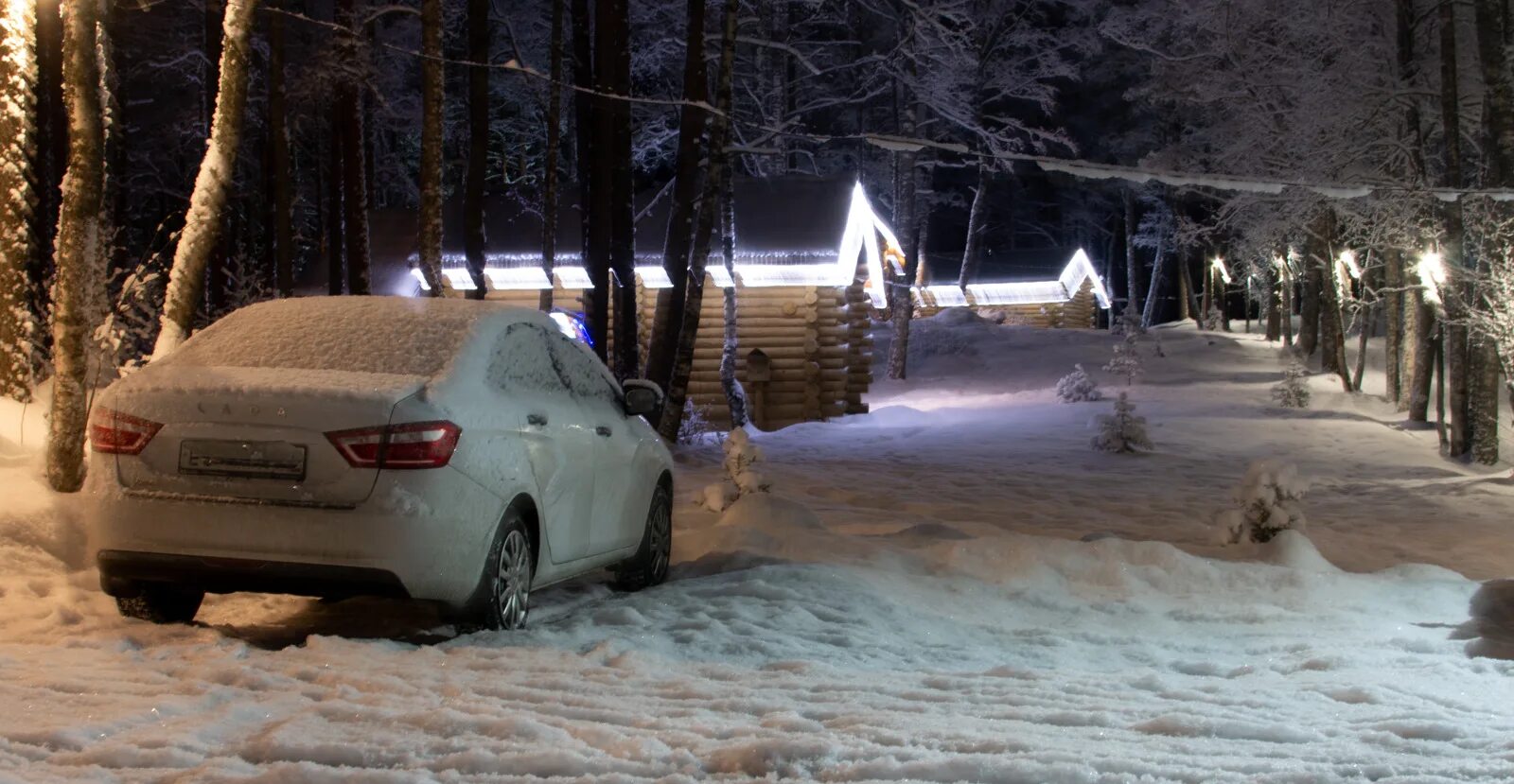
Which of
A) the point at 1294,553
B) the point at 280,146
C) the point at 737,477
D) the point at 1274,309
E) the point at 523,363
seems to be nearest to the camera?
the point at 523,363

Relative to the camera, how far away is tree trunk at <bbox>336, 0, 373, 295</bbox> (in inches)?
704

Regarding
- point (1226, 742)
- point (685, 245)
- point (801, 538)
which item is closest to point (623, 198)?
point (685, 245)

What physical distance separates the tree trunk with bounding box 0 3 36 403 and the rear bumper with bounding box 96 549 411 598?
16.4 feet

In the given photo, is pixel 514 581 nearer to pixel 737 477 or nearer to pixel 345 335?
pixel 345 335

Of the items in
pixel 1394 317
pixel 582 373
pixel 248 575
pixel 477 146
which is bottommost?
pixel 248 575

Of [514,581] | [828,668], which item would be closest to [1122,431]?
[828,668]

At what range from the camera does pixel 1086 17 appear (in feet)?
148

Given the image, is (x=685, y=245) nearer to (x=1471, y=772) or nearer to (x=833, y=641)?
(x=833, y=641)

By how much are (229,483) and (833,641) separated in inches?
116

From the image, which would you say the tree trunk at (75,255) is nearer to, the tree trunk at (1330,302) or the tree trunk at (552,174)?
the tree trunk at (552,174)

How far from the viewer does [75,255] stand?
345 inches

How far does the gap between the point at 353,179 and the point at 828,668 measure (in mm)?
14690

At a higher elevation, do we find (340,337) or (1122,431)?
(340,337)

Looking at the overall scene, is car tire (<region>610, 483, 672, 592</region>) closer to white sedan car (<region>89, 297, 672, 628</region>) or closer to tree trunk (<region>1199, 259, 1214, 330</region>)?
white sedan car (<region>89, 297, 672, 628</region>)
